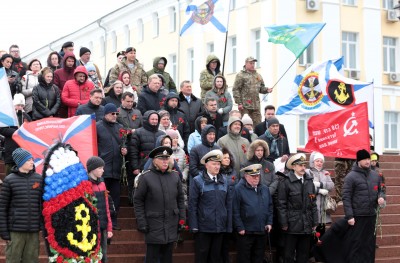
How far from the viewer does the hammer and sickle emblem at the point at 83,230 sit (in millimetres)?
9680

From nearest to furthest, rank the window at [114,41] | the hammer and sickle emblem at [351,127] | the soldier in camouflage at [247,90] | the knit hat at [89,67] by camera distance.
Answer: the hammer and sickle emblem at [351,127]
the knit hat at [89,67]
the soldier in camouflage at [247,90]
the window at [114,41]

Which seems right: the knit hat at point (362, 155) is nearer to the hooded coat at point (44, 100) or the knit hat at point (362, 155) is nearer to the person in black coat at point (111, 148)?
the person in black coat at point (111, 148)

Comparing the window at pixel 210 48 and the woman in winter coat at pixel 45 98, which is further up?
the window at pixel 210 48

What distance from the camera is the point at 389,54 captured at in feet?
123

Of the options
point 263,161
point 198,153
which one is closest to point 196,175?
point 198,153

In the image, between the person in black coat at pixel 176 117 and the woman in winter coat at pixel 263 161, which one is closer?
the woman in winter coat at pixel 263 161

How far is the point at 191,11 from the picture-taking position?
18.9 metres

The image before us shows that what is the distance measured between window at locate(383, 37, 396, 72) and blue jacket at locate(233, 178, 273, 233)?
25741mm

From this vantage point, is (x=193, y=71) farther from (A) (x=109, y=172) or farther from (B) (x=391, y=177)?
(A) (x=109, y=172)

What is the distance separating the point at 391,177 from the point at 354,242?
515 centimetres

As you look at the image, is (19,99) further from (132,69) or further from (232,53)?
(232,53)

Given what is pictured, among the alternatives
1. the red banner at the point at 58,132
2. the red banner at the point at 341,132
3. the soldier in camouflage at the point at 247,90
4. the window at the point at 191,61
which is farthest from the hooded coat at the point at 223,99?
the window at the point at 191,61

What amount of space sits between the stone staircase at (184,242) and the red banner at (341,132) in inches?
47.0

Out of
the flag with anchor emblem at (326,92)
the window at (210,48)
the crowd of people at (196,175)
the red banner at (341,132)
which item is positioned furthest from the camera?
the window at (210,48)
